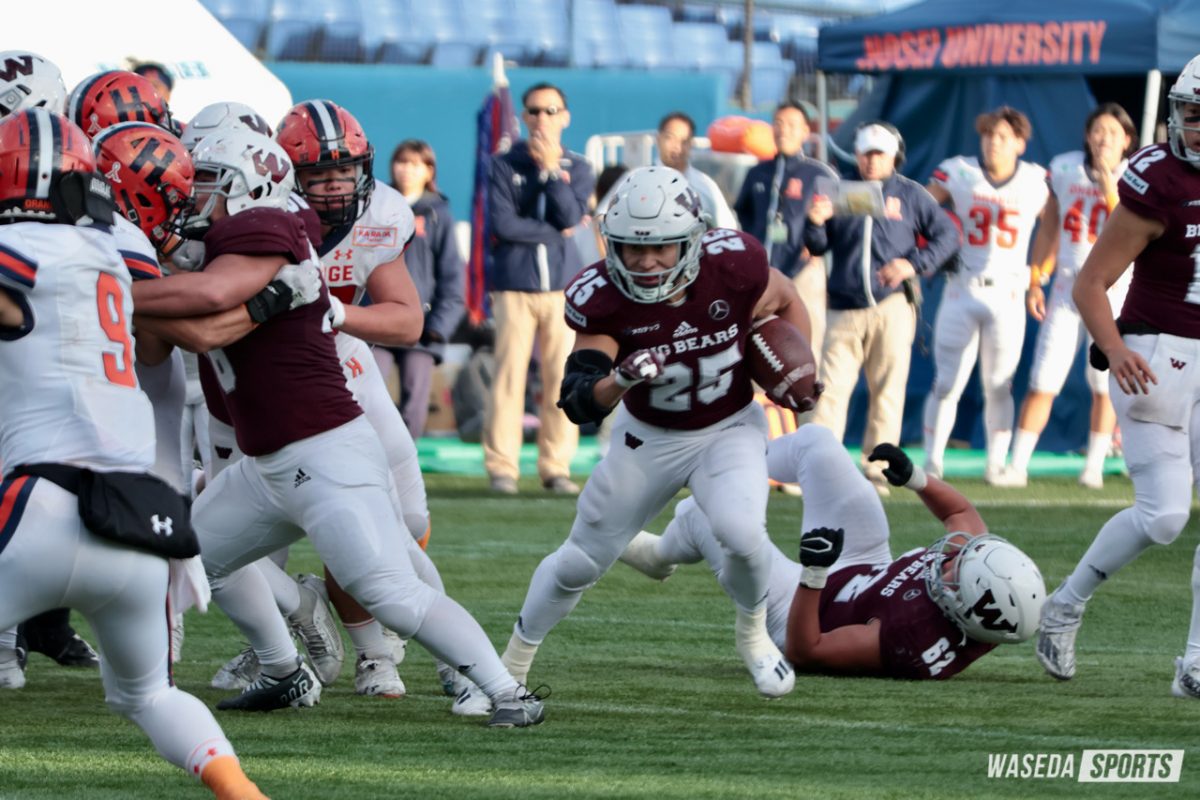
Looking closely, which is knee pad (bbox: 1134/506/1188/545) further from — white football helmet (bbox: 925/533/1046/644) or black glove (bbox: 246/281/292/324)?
black glove (bbox: 246/281/292/324)

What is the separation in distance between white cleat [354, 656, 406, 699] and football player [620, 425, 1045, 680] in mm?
989

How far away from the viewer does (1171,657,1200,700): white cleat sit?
19.0ft

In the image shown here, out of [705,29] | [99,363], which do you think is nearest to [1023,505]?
[99,363]

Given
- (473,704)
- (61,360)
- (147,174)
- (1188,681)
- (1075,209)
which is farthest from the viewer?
(1075,209)

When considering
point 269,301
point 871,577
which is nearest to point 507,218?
point 871,577

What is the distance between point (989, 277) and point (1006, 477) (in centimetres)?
116

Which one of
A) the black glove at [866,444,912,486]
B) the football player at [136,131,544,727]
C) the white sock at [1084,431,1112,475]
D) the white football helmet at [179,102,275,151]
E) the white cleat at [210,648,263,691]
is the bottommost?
the white sock at [1084,431,1112,475]

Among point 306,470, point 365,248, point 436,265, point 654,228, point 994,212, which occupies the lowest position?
point 436,265

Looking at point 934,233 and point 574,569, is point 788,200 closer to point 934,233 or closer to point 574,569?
point 934,233

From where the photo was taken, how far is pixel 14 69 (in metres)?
6.43

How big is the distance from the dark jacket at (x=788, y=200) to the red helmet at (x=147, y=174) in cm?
651

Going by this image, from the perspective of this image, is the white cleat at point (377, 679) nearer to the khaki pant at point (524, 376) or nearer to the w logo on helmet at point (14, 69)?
the w logo on helmet at point (14, 69)

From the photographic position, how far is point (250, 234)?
4895 millimetres
